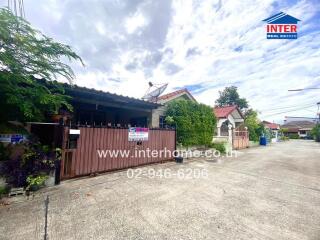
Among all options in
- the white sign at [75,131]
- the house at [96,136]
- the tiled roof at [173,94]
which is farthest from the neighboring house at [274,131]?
the white sign at [75,131]

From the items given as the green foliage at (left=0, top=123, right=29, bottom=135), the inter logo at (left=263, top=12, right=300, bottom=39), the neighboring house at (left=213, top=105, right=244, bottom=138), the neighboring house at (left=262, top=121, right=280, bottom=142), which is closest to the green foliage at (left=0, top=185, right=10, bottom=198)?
the green foliage at (left=0, top=123, right=29, bottom=135)

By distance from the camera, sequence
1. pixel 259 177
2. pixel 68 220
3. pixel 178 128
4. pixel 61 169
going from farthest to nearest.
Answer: pixel 178 128 → pixel 259 177 → pixel 61 169 → pixel 68 220

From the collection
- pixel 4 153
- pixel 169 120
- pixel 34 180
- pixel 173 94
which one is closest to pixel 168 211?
pixel 34 180

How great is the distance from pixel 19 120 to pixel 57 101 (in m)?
1.21

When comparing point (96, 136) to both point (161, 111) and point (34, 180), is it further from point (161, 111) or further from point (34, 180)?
point (161, 111)

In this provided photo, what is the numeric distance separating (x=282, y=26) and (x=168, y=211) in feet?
37.0

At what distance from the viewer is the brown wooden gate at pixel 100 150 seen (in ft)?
20.4

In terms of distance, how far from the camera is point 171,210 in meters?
4.18

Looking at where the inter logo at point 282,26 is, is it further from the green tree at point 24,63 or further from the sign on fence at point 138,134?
the green tree at point 24,63

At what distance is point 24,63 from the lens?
4578mm

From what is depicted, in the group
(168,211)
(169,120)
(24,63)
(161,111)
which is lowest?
(168,211)

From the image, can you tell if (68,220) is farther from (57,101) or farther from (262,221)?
(262,221)

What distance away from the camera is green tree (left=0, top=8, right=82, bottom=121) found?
414cm

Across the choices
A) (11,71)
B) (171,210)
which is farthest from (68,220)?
(11,71)
